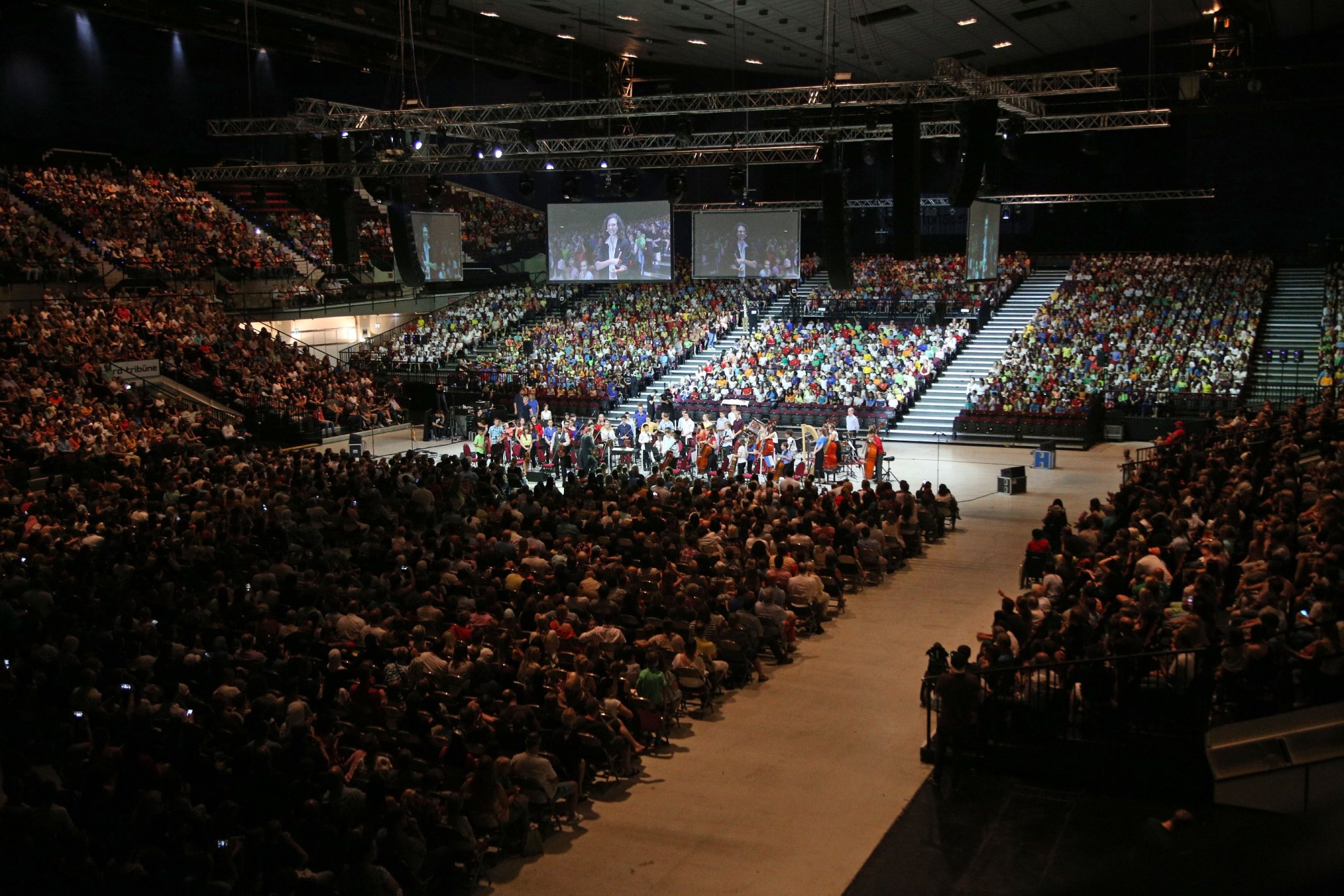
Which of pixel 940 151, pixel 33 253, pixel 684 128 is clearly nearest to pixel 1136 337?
pixel 940 151

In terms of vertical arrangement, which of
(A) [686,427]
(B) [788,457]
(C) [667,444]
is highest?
(A) [686,427]

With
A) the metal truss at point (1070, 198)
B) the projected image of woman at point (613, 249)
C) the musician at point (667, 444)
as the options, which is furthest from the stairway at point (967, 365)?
the projected image of woman at point (613, 249)

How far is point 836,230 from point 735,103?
453 cm

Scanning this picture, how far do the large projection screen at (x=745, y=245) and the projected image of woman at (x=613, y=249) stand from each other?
5.84ft

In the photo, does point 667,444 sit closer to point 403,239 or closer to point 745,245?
point 403,239

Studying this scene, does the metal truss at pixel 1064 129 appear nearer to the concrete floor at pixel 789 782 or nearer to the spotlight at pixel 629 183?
the spotlight at pixel 629 183

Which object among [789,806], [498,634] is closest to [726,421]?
[498,634]

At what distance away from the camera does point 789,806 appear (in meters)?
7.89

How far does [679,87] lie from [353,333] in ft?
42.4

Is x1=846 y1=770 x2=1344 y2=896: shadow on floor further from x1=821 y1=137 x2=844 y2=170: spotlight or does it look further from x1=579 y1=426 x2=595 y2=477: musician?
x1=579 y1=426 x2=595 y2=477: musician

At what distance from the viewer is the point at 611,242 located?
25.9 metres

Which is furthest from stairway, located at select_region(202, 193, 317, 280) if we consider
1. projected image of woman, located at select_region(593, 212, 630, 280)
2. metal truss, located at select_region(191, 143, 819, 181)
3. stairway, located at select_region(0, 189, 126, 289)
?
projected image of woman, located at select_region(593, 212, 630, 280)

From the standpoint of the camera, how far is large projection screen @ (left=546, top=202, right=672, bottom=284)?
2539 cm

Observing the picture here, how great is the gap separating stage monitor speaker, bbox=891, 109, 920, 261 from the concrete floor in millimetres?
4688
